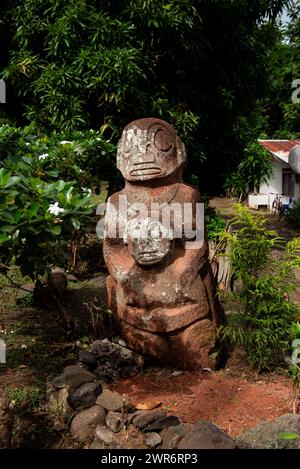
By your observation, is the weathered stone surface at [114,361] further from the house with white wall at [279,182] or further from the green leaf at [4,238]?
the house with white wall at [279,182]

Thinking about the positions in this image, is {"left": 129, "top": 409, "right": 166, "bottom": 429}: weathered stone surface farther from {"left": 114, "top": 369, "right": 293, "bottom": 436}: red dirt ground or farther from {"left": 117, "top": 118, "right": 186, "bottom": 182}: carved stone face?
{"left": 117, "top": 118, "right": 186, "bottom": 182}: carved stone face

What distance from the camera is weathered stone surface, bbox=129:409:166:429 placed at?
3797 mm

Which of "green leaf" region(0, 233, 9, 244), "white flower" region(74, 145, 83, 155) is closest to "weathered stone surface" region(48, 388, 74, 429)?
"green leaf" region(0, 233, 9, 244)

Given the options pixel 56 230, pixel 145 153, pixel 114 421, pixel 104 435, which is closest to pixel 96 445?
pixel 104 435

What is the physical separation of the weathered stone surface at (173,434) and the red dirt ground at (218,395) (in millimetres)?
324

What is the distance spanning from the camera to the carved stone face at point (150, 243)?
4723mm

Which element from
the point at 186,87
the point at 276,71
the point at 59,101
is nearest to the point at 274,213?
the point at 276,71

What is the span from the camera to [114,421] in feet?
12.7

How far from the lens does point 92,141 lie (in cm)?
729

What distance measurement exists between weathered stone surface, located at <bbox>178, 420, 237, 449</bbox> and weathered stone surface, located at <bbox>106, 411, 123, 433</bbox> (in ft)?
1.92

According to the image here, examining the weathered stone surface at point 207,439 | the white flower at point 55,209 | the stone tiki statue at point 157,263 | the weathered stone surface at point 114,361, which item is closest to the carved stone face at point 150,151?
the stone tiki statue at point 157,263

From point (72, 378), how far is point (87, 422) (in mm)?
551

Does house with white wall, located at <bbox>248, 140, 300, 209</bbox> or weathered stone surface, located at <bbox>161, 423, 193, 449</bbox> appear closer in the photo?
weathered stone surface, located at <bbox>161, 423, 193, 449</bbox>
